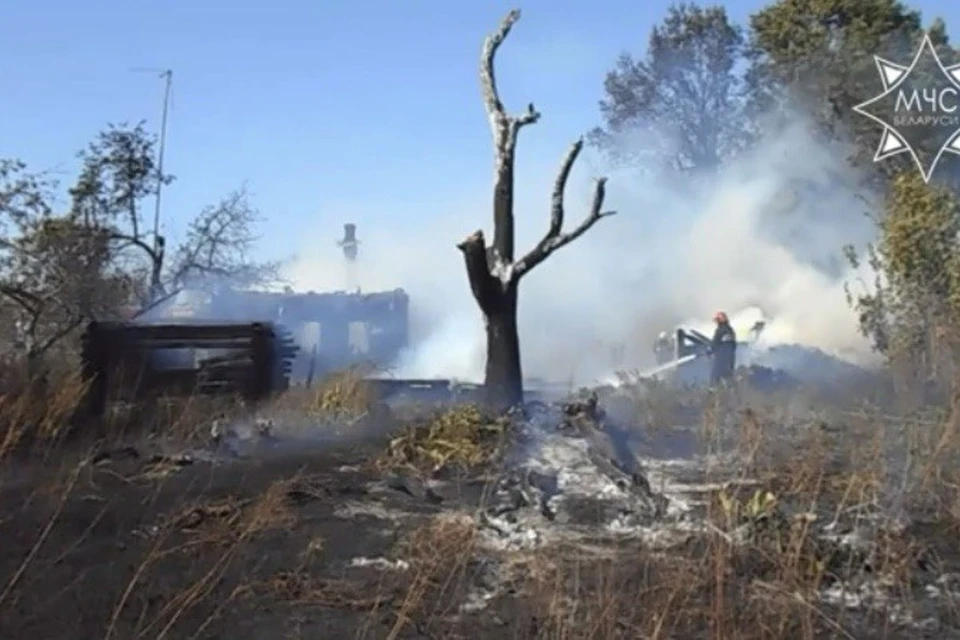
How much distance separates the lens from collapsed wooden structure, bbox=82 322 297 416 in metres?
11.8

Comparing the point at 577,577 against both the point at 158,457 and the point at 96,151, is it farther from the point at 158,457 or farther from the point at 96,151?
the point at 96,151

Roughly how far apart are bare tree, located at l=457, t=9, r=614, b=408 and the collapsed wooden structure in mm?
2576

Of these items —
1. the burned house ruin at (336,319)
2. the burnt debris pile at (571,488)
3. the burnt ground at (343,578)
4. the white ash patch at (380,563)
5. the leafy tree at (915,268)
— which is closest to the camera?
the burnt ground at (343,578)

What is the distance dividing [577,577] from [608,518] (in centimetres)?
235

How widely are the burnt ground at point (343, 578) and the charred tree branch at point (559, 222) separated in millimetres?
4806

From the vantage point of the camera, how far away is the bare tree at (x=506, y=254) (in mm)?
12375

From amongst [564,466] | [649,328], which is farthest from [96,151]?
[649,328]

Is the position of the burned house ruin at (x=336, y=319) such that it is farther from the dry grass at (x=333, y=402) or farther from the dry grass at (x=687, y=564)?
the dry grass at (x=687, y=564)

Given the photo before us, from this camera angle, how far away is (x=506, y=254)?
12648 mm

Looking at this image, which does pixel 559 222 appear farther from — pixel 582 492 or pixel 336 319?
pixel 336 319

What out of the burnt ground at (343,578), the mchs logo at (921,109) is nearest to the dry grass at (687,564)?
the burnt ground at (343,578)

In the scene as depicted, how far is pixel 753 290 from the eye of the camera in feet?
95.5

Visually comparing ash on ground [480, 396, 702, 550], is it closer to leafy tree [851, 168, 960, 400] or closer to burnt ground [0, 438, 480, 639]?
burnt ground [0, 438, 480, 639]

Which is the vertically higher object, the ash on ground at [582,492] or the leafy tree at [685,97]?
the leafy tree at [685,97]
